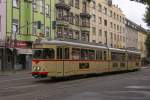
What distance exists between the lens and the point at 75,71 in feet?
107

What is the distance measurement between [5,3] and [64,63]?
25.5 metres

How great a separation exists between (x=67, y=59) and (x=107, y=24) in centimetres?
6374

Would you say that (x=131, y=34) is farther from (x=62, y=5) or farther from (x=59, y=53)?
(x=59, y=53)

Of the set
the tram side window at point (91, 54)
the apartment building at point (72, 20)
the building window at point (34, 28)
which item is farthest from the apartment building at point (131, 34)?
the tram side window at point (91, 54)

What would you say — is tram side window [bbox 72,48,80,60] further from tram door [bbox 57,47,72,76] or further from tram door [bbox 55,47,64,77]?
tram door [bbox 55,47,64,77]

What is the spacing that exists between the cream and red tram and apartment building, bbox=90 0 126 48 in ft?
127

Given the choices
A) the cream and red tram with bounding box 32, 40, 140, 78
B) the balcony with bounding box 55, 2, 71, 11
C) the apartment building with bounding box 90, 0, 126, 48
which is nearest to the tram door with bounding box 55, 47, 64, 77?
the cream and red tram with bounding box 32, 40, 140, 78

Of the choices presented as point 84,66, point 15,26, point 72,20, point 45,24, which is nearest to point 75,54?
point 84,66

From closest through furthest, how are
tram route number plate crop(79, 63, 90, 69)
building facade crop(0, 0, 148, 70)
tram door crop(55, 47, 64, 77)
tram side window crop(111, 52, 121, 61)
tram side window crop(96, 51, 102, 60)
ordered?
tram door crop(55, 47, 64, 77) → tram route number plate crop(79, 63, 90, 69) → tram side window crop(96, 51, 102, 60) → tram side window crop(111, 52, 121, 61) → building facade crop(0, 0, 148, 70)

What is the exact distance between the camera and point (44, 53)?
29484mm

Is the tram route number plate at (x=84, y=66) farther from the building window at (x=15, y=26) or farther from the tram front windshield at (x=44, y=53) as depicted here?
the building window at (x=15, y=26)

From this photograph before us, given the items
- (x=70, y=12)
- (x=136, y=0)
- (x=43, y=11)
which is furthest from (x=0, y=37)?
(x=136, y=0)

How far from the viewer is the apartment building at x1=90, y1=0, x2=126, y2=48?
84.7 metres

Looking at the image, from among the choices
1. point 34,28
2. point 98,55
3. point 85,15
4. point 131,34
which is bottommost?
point 98,55
